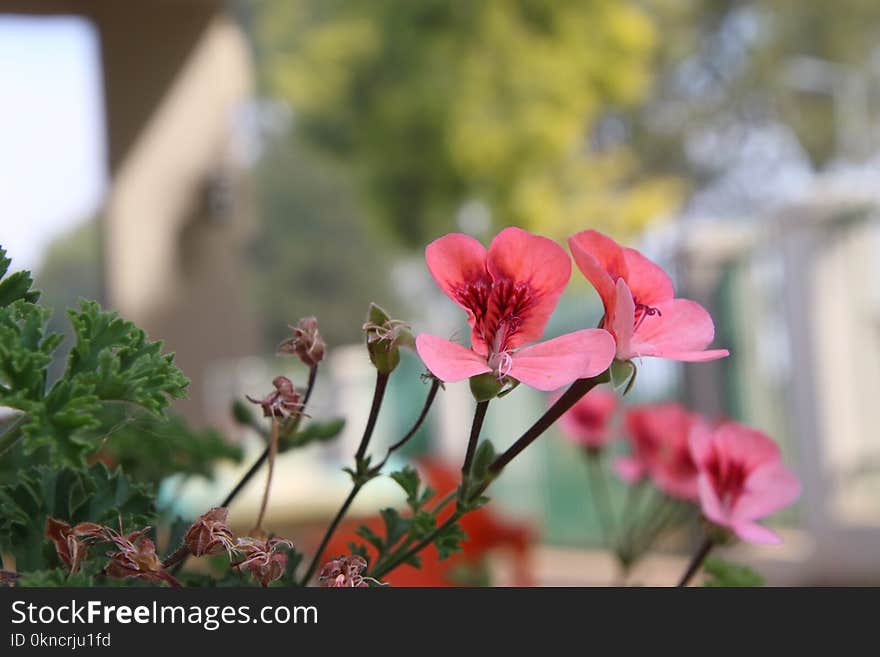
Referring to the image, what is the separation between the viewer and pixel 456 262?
37cm

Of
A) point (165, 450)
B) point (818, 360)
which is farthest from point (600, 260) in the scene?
point (818, 360)

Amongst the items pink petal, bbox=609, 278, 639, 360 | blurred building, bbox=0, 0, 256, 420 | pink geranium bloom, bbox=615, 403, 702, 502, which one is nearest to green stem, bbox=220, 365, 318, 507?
pink petal, bbox=609, 278, 639, 360

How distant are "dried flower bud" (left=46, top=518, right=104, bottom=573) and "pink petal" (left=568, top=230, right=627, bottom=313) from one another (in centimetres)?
16

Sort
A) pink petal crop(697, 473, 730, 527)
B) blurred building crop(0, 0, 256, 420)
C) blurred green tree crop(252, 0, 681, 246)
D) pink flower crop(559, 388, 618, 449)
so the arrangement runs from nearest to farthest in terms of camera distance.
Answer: pink petal crop(697, 473, 730, 527) < pink flower crop(559, 388, 618, 449) < blurred building crop(0, 0, 256, 420) < blurred green tree crop(252, 0, 681, 246)

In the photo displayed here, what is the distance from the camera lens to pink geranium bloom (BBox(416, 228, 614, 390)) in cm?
33

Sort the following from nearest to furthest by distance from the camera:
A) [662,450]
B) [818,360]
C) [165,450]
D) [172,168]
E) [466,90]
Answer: [165,450] → [662,450] → [172,168] → [818,360] → [466,90]

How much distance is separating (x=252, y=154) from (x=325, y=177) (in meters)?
2.08

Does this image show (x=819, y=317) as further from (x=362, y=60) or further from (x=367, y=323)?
→ (x=362, y=60)

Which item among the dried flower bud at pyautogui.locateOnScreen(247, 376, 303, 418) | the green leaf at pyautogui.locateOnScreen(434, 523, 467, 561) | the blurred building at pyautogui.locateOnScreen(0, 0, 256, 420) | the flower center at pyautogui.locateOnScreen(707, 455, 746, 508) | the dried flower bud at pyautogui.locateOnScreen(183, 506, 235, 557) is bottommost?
the green leaf at pyautogui.locateOnScreen(434, 523, 467, 561)

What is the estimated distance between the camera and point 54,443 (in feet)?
1.03

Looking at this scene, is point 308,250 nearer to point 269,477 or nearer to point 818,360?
point 818,360

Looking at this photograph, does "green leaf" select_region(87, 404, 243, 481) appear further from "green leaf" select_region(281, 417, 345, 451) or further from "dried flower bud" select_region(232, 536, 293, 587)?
"dried flower bud" select_region(232, 536, 293, 587)

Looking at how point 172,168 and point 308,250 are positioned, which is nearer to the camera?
point 172,168

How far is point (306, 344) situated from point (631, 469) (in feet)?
1.36
